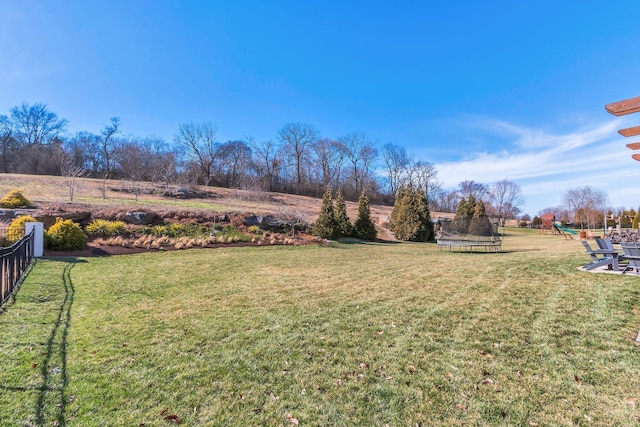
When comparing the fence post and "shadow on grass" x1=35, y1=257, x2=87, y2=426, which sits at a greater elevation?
the fence post

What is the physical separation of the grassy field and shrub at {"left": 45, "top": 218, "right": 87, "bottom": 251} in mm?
4792

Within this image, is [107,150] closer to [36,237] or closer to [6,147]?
[6,147]

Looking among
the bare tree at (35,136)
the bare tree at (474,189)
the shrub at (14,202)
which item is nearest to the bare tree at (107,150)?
the bare tree at (35,136)

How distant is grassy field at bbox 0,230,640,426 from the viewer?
2215 millimetres

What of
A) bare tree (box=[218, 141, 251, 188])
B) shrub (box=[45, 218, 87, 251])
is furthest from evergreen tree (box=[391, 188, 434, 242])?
bare tree (box=[218, 141, 251, 188])

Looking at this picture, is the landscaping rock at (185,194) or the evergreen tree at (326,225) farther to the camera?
the landscaping rock at (185,194)

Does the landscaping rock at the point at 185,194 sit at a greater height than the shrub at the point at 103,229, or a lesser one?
greater

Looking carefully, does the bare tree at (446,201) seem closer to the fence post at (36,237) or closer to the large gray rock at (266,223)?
the large gray rock at (266,223)

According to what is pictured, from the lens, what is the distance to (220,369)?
2.79 metres

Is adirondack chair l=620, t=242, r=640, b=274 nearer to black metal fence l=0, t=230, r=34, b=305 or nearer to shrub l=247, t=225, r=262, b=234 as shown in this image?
black metal fence l=0, t=230, r=34, b=305

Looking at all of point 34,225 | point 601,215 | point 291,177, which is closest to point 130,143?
point 291,177

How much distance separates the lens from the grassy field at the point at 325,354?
221cm

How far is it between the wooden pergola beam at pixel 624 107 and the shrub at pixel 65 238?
41.4 feet

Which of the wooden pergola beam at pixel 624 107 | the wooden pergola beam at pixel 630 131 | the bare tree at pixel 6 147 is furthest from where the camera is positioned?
the bare tree at pixel 6 147
